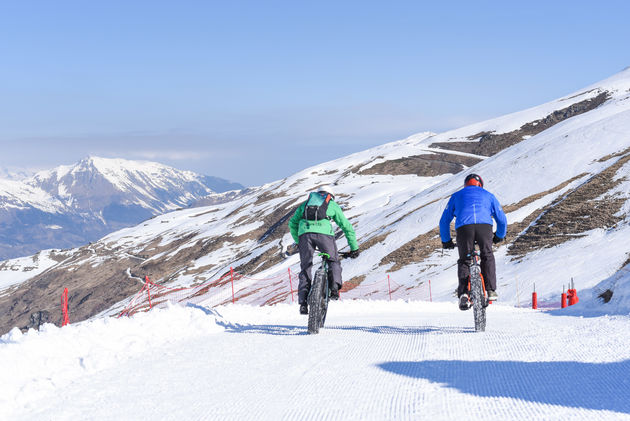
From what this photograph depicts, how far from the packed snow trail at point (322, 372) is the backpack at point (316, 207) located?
191 cm

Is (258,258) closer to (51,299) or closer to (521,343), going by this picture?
(521,343)

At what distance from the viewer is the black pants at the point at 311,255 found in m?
9.41

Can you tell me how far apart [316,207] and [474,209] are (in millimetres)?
2529

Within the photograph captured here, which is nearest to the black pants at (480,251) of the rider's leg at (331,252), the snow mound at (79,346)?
the rider's leg at (331,252)

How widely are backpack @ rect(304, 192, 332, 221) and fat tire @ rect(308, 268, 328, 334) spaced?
3.06ft

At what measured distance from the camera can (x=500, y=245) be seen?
125 ft

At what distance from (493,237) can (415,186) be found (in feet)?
387

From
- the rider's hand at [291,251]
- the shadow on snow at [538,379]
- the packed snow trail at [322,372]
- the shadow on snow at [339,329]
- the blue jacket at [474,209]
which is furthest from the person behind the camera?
the rider's hand at [291,251]

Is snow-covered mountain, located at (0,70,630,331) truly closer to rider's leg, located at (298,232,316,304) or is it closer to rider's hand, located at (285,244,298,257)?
rider's hand, located at (285,244,298,257)

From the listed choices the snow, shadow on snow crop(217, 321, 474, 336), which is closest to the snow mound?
the snow

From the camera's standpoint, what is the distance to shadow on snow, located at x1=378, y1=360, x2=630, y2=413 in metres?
4.57

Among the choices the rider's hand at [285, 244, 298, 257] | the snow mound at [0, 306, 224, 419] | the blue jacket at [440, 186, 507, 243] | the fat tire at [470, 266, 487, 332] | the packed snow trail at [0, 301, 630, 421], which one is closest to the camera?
the packed snow trail at [0, 301, 630, 421]

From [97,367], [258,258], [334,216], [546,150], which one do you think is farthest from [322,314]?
[258,258]

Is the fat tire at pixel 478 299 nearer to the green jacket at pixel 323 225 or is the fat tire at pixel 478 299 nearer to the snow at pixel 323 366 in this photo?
the snow at pixel 323 366
